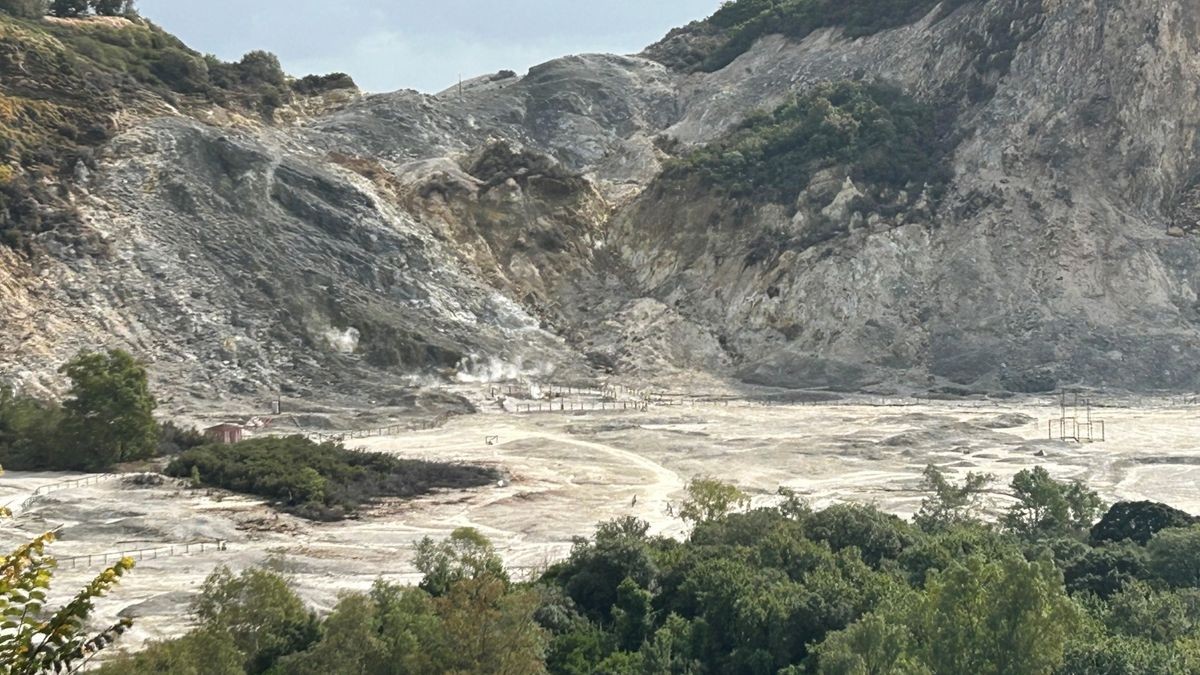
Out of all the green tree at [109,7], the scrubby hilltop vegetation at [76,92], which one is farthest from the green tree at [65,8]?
the scrubby hilltop vegetation at [76,92]

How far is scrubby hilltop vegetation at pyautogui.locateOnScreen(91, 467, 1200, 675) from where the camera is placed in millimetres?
18672

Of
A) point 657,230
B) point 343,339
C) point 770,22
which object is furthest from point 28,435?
point 770,22

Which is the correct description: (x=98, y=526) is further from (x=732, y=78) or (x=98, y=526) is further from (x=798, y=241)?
(x=732, y=78)

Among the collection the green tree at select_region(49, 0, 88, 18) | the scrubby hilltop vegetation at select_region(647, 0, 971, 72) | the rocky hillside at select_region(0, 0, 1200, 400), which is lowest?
the rocky hillside at select_region(0, 0, 1200, 400)

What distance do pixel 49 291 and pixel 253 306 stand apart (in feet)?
30.0

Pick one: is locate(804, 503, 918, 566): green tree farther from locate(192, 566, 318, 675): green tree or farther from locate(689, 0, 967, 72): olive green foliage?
locate(689, 0, 967, 72): olive green foliage

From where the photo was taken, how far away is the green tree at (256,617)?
21.6 metres

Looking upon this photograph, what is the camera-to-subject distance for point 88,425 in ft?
140

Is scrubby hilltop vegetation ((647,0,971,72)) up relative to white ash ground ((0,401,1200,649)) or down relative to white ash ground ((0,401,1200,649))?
up

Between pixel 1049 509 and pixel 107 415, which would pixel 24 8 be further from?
pixel 1049 509

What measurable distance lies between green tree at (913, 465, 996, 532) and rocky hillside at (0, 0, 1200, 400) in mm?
27982

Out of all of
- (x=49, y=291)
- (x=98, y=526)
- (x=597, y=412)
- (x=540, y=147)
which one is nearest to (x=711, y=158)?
(x=540, y=147)

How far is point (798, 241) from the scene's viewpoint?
7244 cm

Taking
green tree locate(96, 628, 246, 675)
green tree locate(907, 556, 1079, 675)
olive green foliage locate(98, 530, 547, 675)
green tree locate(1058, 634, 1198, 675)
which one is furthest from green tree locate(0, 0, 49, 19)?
green tree locate(1058, 634, 1198, 675)
